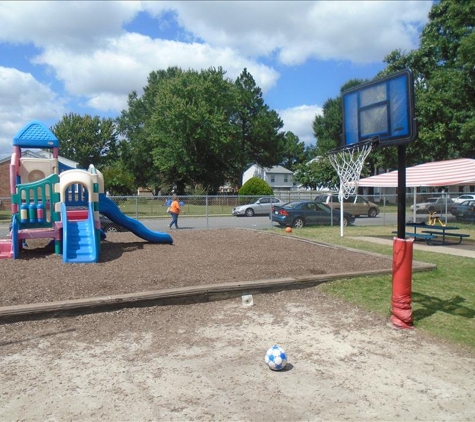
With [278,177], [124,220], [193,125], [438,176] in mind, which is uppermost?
[193,125]

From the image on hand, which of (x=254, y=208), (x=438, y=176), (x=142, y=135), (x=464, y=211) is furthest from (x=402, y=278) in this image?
(x=142, y=135)

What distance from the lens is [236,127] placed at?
198 feet

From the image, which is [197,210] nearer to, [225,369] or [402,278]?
[402,278]

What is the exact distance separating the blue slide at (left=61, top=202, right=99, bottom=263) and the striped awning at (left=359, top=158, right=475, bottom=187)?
11042mm

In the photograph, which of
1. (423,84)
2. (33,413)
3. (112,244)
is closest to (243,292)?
(33,413)

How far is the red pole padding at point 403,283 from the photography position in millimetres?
5703

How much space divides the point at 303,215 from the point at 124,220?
12.2 meters

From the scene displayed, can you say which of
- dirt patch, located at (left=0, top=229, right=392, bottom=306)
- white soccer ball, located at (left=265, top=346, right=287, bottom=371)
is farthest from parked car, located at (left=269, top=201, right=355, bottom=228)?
white soccer ball, located at (left=265, top=346, right=287, bottom=371)

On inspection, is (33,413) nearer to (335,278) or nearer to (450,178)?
(335,278)

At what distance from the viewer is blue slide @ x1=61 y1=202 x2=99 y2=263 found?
8.45m

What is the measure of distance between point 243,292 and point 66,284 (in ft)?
8.82

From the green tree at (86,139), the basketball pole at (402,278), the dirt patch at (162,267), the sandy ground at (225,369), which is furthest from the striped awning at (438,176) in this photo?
the green tree at (86,139)

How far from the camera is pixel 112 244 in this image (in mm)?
11055

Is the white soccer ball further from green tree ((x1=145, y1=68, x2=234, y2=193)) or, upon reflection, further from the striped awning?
green tree ((x1=145, y1=68, x2=234, y2=193))
